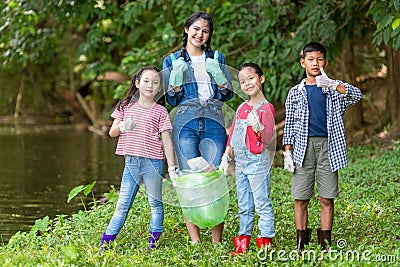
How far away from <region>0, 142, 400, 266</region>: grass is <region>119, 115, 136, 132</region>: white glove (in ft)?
2.78

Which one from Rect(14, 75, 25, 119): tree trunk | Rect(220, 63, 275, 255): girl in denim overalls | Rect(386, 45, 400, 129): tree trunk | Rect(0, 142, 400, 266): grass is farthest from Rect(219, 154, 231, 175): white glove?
Rect(14, 75, 25, 119): tree trunk

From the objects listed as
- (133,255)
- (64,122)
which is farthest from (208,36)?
(64,122)

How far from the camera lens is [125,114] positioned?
5551 millimetres

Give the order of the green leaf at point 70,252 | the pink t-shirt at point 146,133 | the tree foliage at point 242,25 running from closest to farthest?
1. the green leaf at point 70,252
2. the pink t-shirt at point 146,133
3. the tree foliage at point 242,25

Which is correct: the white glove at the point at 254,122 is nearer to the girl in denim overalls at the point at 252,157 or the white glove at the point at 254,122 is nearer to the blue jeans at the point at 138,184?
the girl in denim overalls at the point at 252,157

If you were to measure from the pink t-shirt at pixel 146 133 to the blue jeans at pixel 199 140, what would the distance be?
0.13 meters

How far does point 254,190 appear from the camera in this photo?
5.35 m

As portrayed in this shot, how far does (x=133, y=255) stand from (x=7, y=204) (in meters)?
4.45

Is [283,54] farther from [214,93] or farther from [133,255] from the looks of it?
[133,255]

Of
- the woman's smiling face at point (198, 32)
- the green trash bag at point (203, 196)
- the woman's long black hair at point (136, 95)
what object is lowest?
the green trash bag at point (203, 196)

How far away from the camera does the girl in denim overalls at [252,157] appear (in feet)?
17.4

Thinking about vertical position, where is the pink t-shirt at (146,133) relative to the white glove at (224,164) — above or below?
above

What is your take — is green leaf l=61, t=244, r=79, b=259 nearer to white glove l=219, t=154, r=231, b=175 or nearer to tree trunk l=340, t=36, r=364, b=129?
white glove l=219, t=154, r=231, b=175

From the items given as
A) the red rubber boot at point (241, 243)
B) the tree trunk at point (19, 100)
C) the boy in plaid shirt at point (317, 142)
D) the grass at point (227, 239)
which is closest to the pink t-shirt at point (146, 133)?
the grass at point (227, 239)
